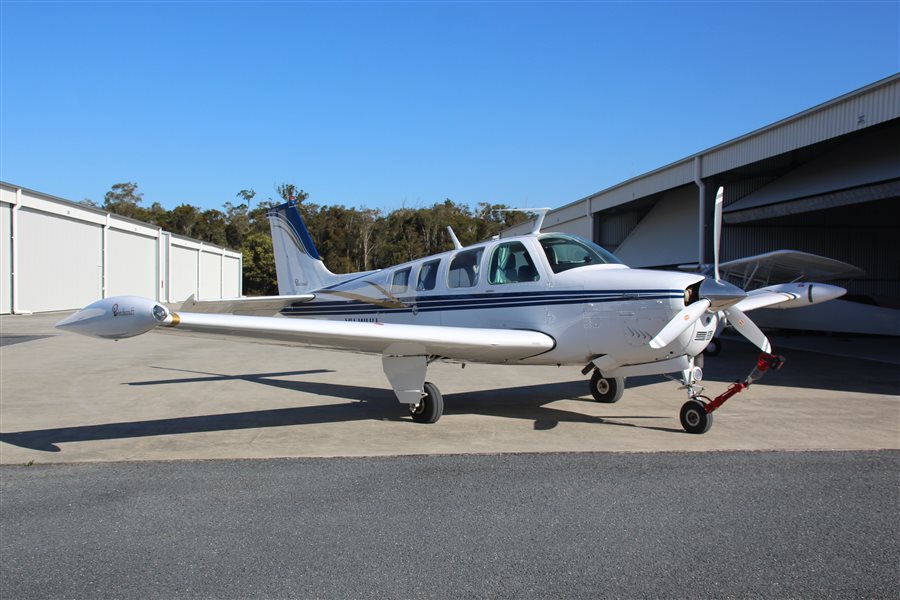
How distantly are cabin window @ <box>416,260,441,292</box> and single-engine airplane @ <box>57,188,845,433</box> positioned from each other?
17 millimetres

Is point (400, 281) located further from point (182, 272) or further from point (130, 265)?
point (182, 272)

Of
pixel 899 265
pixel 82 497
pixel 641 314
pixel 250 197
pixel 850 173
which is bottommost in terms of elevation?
pixel 82 497

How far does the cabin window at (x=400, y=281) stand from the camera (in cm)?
808

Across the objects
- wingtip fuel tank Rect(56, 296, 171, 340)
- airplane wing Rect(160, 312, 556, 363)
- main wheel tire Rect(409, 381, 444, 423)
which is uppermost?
wingtip fuel tank Rect(56, 296, 171, 340)

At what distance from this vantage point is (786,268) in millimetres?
14148

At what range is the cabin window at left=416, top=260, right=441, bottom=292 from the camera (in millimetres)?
7699

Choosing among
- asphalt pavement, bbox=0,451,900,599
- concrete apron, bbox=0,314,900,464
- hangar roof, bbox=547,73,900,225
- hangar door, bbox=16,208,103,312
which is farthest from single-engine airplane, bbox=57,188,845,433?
hangar door, bbox=16,208,103,312

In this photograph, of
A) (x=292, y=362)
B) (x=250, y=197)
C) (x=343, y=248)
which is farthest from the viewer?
(x=250, y=197)

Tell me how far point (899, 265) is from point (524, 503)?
20.4 m

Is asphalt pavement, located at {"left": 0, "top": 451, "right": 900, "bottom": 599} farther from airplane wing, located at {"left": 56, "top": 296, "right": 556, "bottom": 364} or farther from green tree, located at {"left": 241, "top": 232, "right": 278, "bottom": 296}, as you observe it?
green tree, located at {"left": 241, "top": 232, "right": 278, "bottom": 296}

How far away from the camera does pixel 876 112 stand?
10.6 metres

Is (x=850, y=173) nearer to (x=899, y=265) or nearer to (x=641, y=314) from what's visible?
(x=899, y=265)

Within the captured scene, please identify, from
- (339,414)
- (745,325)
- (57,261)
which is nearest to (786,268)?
(745,325)

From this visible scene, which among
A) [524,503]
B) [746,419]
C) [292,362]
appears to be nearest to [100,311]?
[524,503]
